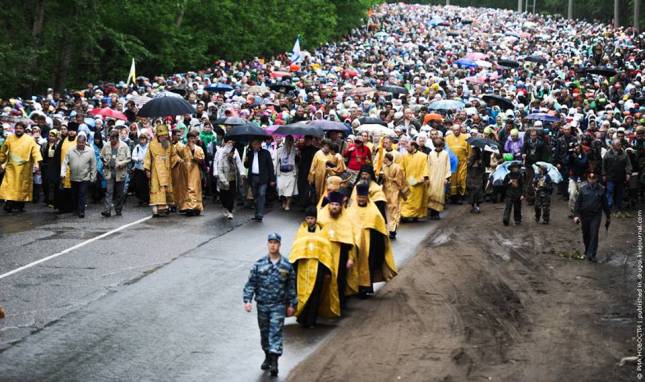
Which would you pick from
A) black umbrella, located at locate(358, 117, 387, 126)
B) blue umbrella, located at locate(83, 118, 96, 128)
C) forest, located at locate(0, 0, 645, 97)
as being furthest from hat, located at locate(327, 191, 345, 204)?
forest, located at locate(0, 0, 645, 97)

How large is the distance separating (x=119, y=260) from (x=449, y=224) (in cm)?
674

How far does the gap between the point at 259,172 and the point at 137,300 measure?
6.88 meters

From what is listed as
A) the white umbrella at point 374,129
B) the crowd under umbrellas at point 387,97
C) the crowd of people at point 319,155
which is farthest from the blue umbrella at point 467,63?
the white umbrella at point 374,129

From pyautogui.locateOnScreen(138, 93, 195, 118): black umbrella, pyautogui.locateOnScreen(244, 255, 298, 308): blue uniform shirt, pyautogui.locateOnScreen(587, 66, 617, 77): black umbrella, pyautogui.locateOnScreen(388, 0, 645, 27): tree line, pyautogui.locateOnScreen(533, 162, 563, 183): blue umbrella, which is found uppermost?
pyautogui.locateOnScreen(388, 0, 645, 27): tree line

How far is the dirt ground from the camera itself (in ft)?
39.9

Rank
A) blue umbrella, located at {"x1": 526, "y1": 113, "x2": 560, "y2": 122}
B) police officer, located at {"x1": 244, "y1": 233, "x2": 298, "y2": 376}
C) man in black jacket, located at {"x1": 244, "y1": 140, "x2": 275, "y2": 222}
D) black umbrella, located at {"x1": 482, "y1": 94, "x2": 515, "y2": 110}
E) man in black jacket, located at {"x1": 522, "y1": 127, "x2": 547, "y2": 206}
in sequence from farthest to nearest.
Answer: black umbrella, located at {"x1": 482, "y1": 94, "x2": 515, "y2": 110} → blue umbrella, located at {"x1": 526, "y1": 113, "x2": 560, "y2": 122} → man in black jacket, located at {"x1": 522, "y1": 127, "x2": 547, "y2": 206} → man in black jacket, located at {"x1": 244, "y1": 140, "x2": 275, "y2": 222} → police officer, located at {"x1": 244, "y1": 233, "x2": 298, "y2": 376}

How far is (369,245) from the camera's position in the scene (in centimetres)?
1541

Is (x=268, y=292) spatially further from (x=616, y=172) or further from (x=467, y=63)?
(x=467, y=63)

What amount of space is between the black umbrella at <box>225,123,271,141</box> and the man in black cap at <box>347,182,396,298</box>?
20.3 feet

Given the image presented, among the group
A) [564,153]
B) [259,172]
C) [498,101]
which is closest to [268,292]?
[259,172]

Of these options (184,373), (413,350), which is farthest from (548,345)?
(184,373)

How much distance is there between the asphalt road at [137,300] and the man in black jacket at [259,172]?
1.26 ft

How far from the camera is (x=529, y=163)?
23.7 meters

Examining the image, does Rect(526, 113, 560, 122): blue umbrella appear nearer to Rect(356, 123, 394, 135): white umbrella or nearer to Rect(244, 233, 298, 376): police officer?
Rect(356, 123, 394, 135): white umbrella
